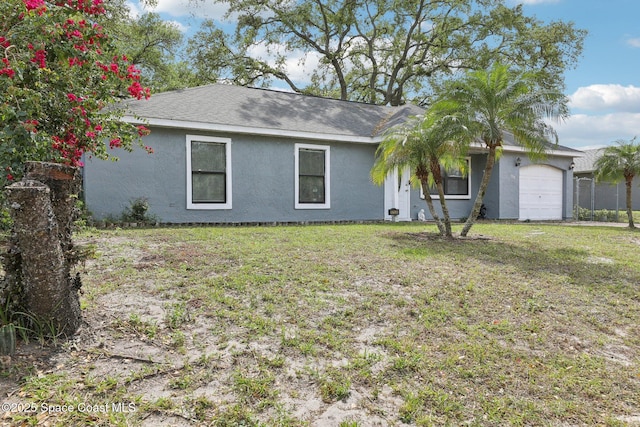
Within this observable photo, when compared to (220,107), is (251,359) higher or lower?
lower

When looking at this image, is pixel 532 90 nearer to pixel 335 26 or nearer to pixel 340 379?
pixel 340 379

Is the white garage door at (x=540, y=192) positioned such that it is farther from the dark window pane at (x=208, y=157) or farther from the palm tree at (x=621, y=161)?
the dark window pane at (x=208, y=157)

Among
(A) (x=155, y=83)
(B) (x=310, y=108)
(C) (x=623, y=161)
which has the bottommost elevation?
(C) (x=623, y=161)

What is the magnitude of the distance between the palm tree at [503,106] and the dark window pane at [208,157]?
235 inches

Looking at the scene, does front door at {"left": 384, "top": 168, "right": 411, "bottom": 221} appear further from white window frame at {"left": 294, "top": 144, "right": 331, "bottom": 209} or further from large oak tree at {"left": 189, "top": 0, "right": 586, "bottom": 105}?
large oak tree at {"left": 189, "top": 0, "right": 586, "bottom": 105}

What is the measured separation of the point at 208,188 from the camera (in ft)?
36.0

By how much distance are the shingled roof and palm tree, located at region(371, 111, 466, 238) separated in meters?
3.86

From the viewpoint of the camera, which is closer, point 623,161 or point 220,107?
point 220,107

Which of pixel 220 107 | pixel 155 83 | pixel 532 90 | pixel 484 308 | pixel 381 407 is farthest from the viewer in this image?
pixel 155 83

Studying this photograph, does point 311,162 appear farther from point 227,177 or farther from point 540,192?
point 540,192

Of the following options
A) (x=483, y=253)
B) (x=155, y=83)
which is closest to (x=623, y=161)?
(x=483, y=253)

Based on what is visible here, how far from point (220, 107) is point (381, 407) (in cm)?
1057

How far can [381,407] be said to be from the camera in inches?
106

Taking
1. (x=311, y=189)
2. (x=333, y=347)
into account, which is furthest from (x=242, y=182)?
(x=333, y=347)
